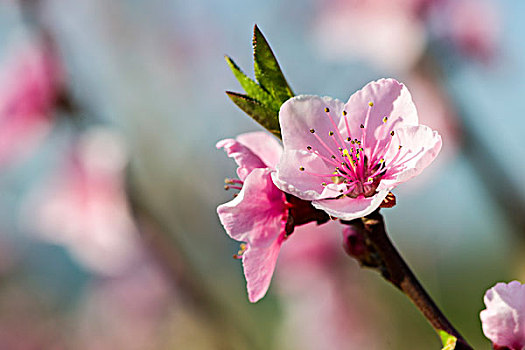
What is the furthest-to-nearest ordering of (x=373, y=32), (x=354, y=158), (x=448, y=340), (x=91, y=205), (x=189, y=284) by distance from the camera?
(x=373, y=32) < (x=91, y=205) < (x=189, y=284) < (x=354, y=158) < (x=448, y=340)

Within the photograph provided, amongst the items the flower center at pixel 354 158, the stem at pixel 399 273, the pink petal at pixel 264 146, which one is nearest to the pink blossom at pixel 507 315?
the stem at pixel 399 273

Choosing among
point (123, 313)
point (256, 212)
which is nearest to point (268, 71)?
point (256, 212)

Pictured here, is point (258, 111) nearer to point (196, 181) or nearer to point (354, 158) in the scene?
point (354, 158)

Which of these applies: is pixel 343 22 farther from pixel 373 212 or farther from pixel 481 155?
pixel 373 212

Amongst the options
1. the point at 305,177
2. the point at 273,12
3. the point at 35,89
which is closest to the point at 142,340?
the point at 35,89

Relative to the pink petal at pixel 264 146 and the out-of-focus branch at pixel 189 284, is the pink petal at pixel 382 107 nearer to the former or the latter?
the pink petal at pixel 264 146

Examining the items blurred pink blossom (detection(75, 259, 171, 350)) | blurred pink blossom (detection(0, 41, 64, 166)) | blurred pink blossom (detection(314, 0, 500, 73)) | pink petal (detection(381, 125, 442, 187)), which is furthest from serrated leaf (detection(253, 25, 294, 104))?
blurred pink blossom (detection(75, 259, 171, 350))
